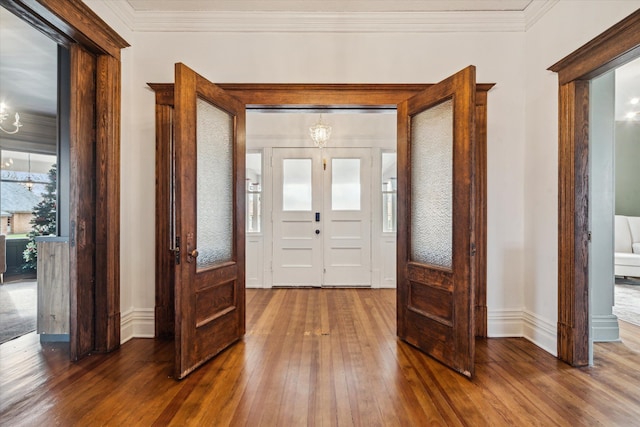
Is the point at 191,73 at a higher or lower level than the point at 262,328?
higher

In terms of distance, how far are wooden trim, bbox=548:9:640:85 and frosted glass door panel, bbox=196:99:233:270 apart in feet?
9.01

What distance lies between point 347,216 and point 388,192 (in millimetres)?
794

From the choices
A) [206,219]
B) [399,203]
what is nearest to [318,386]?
[206,219]

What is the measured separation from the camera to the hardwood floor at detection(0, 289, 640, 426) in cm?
175

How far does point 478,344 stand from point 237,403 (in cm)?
212

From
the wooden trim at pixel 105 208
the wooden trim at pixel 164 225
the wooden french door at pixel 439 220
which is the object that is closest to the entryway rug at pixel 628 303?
the wooden french door at pixel 439 220

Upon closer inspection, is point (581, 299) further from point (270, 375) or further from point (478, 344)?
point (270, 375)

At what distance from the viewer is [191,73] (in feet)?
7.30

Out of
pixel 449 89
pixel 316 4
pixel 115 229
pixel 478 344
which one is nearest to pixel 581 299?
pixel 478 344

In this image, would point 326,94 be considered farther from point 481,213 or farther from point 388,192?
point 388,192

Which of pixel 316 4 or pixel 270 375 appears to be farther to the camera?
pixel 316 4

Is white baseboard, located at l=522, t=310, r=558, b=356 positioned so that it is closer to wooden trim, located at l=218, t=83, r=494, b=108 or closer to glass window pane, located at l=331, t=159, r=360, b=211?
wooden trim, located at l=218, t=83, r=494, b=108

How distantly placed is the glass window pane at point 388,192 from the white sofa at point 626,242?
3.71 meters

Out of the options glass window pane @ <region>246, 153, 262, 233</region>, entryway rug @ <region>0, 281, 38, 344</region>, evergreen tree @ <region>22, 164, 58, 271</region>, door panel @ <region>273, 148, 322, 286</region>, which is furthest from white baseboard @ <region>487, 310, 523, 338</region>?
evergreen tree @ <region>22, 164, 58, 271</region>
